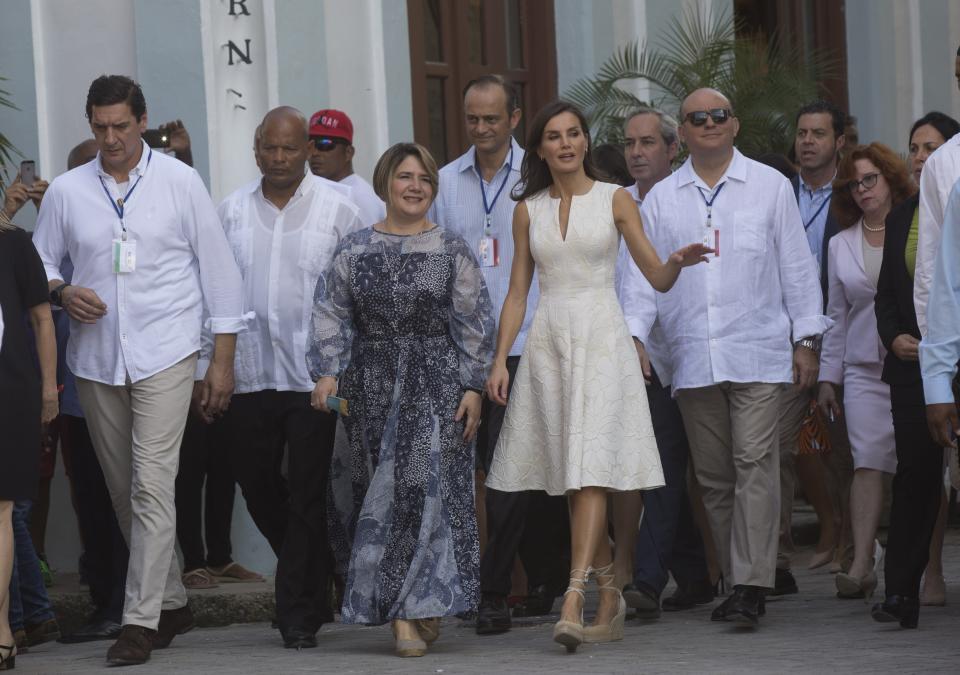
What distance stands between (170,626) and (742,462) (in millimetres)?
2411

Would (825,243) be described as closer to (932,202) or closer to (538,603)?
(932,202)

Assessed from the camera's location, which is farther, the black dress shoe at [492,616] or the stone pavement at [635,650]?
the black dress shoe at [492,616]

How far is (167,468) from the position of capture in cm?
789

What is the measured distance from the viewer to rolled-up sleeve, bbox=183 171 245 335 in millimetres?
8008

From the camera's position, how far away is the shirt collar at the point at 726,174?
27.2ft

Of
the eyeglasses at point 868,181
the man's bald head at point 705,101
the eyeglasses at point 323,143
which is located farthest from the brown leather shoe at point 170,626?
the eyeglasses at point 868,181

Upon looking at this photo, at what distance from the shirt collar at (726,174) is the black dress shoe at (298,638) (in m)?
2.39

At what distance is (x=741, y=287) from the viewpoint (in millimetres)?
8164

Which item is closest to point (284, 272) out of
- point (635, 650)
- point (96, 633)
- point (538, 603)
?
point (96, 633)

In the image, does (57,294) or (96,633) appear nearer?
(57,294)

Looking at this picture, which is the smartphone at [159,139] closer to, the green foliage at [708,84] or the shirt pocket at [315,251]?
the shirt pocket at [315,251]

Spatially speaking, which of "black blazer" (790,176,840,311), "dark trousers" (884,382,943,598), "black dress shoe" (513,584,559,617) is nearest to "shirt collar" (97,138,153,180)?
"black dress shoe" (513,584,559,617)

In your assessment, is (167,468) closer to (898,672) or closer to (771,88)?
(898,672)

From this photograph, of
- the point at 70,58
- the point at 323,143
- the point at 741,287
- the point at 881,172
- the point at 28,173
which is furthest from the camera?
the point at 70,58
